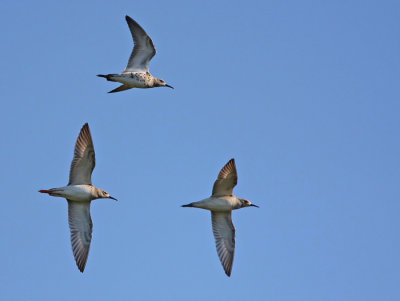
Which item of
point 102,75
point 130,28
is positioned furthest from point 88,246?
point 130,28

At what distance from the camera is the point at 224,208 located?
898 inches

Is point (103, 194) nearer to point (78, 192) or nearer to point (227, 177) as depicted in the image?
point (78, 192)

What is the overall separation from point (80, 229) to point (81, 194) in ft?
3.67

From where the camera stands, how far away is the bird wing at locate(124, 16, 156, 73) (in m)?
23.7

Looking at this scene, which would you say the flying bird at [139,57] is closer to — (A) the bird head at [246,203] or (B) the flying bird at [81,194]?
(B) the flying bird at [81,194]

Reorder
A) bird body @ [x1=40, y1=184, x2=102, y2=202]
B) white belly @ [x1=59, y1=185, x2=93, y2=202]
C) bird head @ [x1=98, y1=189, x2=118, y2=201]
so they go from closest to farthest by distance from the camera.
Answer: bird body @ [x1=40, y1=184, x2=102, y2=202] → white belly @ [x1=59, y1=185, x2=93, y2=202] → bird head @ [x1=98, y1=189, x2=118, y2=201]

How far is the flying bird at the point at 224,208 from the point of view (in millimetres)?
22516

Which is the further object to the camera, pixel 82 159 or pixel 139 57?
pixel 139 57

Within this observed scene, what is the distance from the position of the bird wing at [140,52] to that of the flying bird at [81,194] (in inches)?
121

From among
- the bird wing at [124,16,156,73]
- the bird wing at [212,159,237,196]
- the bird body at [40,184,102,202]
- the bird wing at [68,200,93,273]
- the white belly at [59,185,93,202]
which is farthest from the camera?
the bird wing at [124,16,156,73]

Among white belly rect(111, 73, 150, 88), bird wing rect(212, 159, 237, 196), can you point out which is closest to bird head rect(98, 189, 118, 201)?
bird wing rect(212, 159, 237, 196)

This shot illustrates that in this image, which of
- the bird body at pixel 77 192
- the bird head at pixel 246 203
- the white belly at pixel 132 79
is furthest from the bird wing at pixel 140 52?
the bird head at pixel 246 203

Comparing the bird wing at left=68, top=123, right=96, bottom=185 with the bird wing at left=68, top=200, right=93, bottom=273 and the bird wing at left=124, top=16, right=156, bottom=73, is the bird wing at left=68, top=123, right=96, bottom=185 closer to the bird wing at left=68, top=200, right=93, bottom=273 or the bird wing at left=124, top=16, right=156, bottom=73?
the bird wing at left=68, top=200, right=93, bottom=273

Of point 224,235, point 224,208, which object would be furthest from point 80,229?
point 224,235
